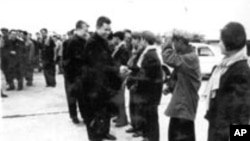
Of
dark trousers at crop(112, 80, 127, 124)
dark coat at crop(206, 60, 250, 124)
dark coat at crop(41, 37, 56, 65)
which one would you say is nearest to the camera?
dark coat at crop(206, 60, 250, 124)

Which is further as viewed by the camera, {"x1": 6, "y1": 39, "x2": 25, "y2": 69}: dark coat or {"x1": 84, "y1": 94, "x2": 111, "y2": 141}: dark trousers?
{"x1": 6, "y1": 39, "x2": 25, "y2": 69}: dark coat

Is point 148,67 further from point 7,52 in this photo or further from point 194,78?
point 7,52

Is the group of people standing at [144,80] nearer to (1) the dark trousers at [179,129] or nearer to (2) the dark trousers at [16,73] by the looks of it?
(1) the dark trousers at [179,129]

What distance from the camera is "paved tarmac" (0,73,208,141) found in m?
5.98

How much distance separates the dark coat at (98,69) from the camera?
16.6 ft

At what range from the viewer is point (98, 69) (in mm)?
5082

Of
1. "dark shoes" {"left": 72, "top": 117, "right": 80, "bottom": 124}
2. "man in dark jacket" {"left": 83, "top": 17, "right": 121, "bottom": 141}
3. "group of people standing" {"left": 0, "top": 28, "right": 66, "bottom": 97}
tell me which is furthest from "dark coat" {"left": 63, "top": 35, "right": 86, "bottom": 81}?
"group of people standing" {"left": 0, "top": 28, "right": 66, "bottom": 97}

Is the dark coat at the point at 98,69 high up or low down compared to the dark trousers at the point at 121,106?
up

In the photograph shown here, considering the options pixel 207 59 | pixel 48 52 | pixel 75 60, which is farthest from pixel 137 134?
pixel 207 59

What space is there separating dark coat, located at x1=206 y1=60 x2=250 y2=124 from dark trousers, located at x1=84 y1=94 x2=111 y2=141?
239cm

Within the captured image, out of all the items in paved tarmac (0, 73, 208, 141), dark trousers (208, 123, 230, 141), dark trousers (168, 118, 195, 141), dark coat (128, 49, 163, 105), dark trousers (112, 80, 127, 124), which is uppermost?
dark coat (128, 49, 163, 105)

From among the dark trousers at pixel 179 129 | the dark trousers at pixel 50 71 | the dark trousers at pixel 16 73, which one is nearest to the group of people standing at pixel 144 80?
the dark trousers at pixel 179 129

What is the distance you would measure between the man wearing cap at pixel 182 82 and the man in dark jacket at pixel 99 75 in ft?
4.22

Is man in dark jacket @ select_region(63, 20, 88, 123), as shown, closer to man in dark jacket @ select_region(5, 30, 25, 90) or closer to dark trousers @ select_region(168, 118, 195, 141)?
dark trousers @ select_region(168, 118, 195, 141)
